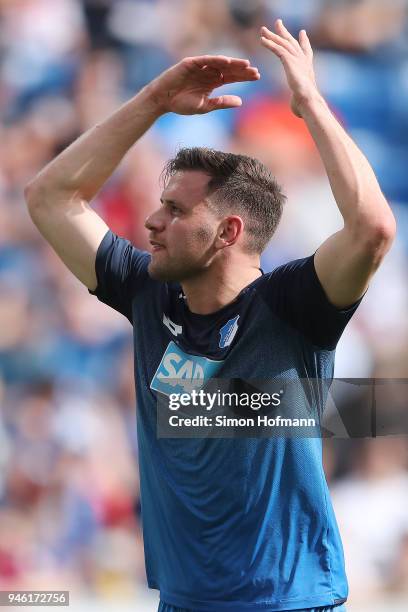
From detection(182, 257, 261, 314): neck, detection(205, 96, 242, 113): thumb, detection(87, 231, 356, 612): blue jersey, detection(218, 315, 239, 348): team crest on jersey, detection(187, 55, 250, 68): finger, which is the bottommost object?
detection(87, 231, 356, 612): blue jersey

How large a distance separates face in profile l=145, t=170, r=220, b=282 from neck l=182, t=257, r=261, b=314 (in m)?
0.03

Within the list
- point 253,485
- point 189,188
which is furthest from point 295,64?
point 253,485

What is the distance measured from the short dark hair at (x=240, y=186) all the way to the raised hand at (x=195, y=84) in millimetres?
146

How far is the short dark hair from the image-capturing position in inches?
104

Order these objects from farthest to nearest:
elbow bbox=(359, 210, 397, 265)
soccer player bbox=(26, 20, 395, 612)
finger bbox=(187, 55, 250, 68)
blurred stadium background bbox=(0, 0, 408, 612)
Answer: blurred stadium background bbox=(0, 0, 408, 612) → finger bbox=(187, 55, 250, 68) → soccer player bbox=(26, 20, 395, 612) → elbow bbox=(359, 210, 397, 265)

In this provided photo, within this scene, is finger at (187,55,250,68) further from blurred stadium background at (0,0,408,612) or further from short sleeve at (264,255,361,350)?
blurred stadium background at (0,0,408,612)

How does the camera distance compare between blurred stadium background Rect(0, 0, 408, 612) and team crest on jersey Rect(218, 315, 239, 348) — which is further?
blurred stadium background Rect(0, 0, 408, 612)

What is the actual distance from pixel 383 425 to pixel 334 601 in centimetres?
280

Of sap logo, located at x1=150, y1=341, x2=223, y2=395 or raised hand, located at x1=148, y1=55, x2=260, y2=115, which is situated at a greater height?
raised hand, located at x1=148, y1=55, x2=260, y2=115

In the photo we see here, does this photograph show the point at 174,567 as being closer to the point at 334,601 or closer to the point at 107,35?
the point at 334,601

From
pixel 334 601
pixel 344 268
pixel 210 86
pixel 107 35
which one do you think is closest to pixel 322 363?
pixel 344 268

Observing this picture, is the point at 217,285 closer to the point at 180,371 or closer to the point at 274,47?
the point at 180,371

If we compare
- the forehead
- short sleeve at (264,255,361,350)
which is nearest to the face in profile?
the forehead

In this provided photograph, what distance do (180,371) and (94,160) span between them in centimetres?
65
